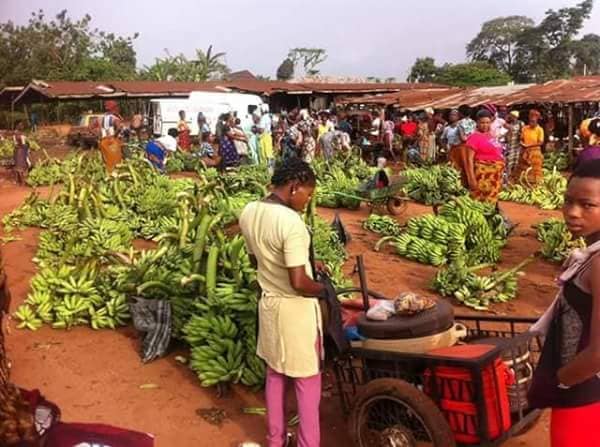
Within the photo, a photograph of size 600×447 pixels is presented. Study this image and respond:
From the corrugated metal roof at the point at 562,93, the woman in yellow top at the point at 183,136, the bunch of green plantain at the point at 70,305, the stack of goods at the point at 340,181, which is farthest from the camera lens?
the woman in yellow top at the point at 183,136

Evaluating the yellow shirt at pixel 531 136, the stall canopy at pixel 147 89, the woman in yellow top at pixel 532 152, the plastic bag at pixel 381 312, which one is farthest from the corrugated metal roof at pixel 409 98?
the plastic bag at pixel 381 312

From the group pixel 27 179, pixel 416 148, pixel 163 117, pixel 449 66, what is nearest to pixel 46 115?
pixel 163 117

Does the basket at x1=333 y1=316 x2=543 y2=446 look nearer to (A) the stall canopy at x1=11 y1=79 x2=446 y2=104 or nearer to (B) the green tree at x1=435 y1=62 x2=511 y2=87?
(A) the stall canopy at x1=11 y1=79 x2=446 y2=104

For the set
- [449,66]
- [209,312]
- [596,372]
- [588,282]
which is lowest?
[209,312]

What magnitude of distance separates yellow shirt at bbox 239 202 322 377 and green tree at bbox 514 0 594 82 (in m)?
47.6

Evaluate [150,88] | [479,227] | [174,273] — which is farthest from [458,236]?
[150,88]

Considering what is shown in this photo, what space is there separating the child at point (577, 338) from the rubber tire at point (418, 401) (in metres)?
0.73

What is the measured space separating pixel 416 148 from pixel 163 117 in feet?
30.8

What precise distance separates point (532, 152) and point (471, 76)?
29595 millimetres

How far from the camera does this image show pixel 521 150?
12.1 meters

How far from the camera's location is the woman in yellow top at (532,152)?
1177 centimetres

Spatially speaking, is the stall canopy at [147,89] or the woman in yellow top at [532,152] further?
the stall canopy at [147,89]

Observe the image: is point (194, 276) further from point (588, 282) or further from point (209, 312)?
point (588, 282)

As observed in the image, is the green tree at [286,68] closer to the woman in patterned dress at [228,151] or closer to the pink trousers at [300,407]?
the woman in patterned dress at [228,151]
